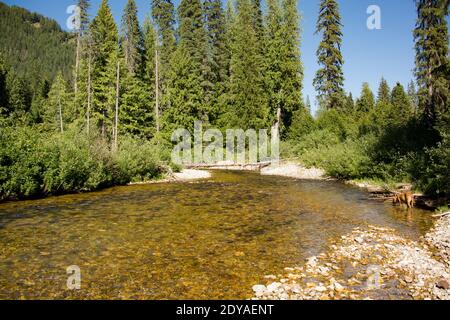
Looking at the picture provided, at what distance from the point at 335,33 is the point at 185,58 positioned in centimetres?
1761

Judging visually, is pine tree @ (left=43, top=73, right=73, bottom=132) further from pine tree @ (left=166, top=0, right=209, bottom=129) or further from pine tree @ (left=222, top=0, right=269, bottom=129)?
pine tree @ (left=222, top=0, right=269, bottom=129)

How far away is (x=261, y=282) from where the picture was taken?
6199 mm

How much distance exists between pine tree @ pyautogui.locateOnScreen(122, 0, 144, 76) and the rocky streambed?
3781 cm

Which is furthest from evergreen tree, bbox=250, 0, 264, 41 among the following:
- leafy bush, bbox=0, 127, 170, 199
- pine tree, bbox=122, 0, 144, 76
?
leafy bush, bbox=0, 127, 170, 199

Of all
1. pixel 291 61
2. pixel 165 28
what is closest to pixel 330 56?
pixel 291 61

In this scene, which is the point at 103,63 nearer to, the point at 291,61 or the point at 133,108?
the point at 133,108

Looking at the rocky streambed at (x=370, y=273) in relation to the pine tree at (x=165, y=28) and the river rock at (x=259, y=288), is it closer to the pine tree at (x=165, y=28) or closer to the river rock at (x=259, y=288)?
the river rock at (x=259, y=288)

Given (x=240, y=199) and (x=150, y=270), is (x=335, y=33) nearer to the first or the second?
(x=240, y=199)

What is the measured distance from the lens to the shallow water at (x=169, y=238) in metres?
6.12

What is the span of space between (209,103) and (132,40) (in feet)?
43.0

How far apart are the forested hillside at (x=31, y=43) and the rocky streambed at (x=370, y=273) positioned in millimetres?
144481

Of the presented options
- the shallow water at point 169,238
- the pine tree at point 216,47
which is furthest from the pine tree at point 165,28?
the shallow water at point 169,238

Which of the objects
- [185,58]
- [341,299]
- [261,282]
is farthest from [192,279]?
[185,58]
